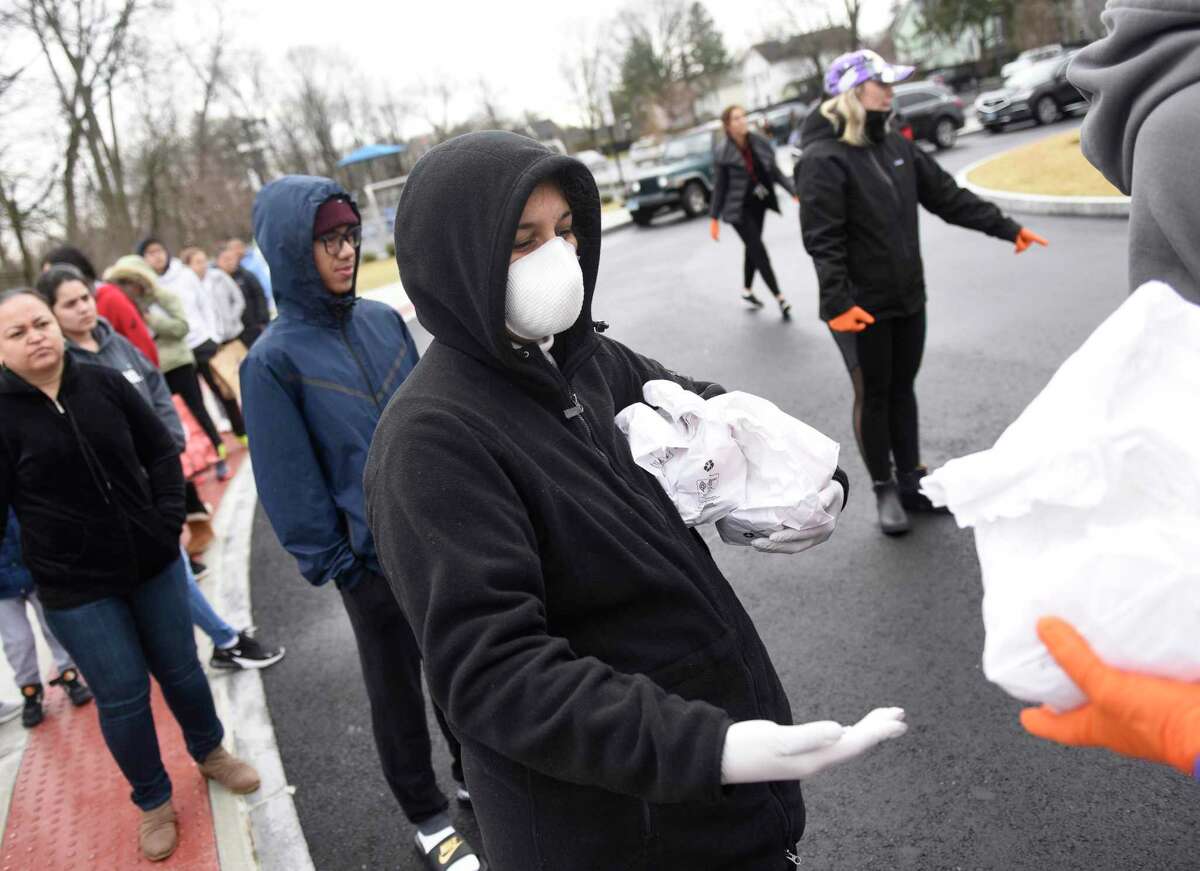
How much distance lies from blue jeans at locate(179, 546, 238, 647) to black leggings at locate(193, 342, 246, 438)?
4.61 metres

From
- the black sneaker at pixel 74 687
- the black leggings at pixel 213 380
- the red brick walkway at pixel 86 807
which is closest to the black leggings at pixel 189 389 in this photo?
the black leggings at pixel 213 380

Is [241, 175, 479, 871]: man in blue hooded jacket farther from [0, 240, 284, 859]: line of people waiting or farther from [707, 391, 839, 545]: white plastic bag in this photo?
[707, 391, 839, 545]: white plastic bag

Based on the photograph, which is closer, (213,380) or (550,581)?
(550,581)

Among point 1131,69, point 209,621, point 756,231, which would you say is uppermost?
point 1131,69

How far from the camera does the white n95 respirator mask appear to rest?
156cm

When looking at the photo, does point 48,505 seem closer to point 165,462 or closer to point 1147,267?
point 165,462

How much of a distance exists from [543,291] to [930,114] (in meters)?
24.9

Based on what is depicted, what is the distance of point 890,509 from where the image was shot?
459 centimetres

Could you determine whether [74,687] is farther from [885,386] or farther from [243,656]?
[885,386]

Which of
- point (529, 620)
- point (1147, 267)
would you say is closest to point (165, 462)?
point (529, 620)

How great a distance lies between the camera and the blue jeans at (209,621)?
4633 millimetres

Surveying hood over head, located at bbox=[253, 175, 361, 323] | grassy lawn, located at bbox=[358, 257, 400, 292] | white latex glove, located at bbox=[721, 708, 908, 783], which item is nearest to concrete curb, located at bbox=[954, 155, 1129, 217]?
hood over head, located at bbox=[253, 175, 361, 323]

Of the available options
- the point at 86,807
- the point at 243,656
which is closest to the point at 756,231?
the point at 243,656

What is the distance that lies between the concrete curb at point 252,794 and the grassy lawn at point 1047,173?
10.7m
